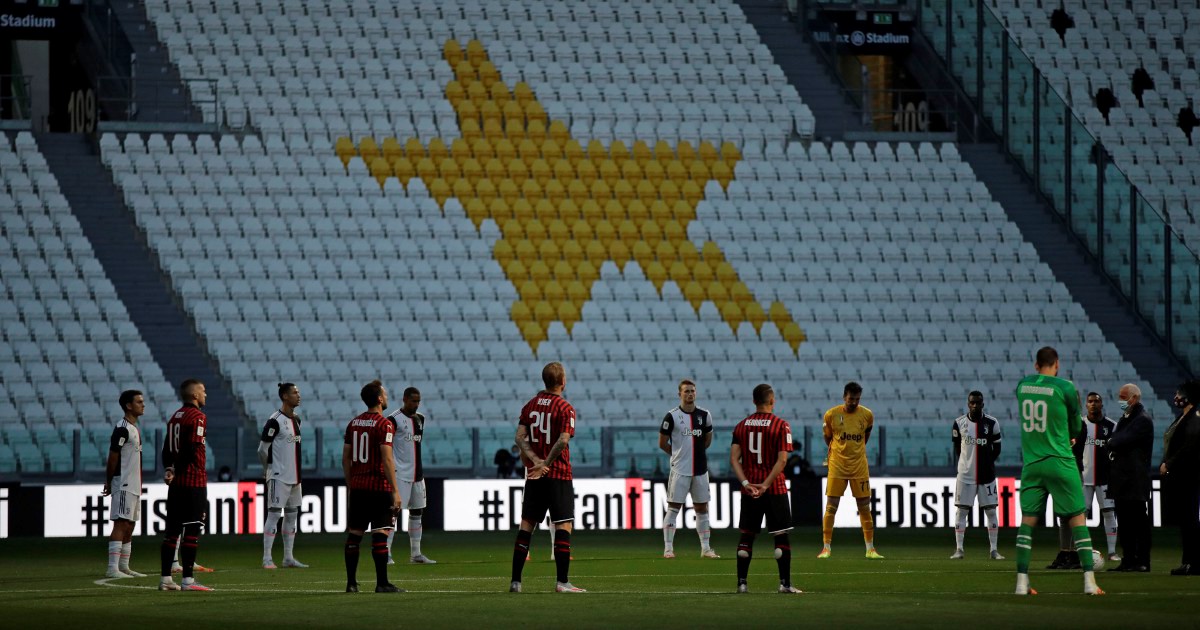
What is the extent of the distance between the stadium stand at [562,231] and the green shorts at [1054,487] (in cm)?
1313

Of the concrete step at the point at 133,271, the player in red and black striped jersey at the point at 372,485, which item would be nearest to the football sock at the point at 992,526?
the player in red and black striped jersey at the point at 372,485

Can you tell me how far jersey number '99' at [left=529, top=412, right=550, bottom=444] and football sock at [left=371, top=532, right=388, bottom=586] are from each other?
5.17 ft

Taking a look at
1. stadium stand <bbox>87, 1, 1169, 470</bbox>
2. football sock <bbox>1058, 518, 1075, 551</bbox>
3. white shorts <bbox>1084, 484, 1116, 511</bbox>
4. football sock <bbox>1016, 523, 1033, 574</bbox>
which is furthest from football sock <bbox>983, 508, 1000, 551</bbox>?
stadium stand <bbox>87, 1, 1169, 470</bbox>

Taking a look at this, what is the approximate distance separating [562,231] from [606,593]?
1824cm

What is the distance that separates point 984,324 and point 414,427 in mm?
A: 15251

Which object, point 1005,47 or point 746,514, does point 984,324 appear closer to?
point 1005,47

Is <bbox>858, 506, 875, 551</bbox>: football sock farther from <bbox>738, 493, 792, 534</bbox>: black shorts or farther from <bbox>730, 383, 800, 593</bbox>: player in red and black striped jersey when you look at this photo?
<bbox>738, 493, 792, 534</bbox>: black shorts

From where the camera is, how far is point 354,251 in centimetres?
3033

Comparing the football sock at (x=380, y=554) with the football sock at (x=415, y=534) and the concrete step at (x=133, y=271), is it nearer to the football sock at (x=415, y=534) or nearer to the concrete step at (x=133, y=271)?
the football sock at (x=415, y=534)

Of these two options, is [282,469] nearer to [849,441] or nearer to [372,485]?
[372,485]

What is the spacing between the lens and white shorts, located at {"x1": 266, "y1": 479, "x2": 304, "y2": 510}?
60.6 feet

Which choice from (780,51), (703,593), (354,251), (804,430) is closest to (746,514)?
(703,593)

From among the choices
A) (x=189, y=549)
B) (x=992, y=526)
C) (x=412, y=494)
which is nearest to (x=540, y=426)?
(x=189, y=549)

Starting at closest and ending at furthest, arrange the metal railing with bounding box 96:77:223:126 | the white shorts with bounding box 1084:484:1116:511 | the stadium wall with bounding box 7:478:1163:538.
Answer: the white shorts with bounding box 1084:484:1116:511, the stadium wall with bounding box 7:478:1163:538, the metal railing with bounding box 96:77:223:126
